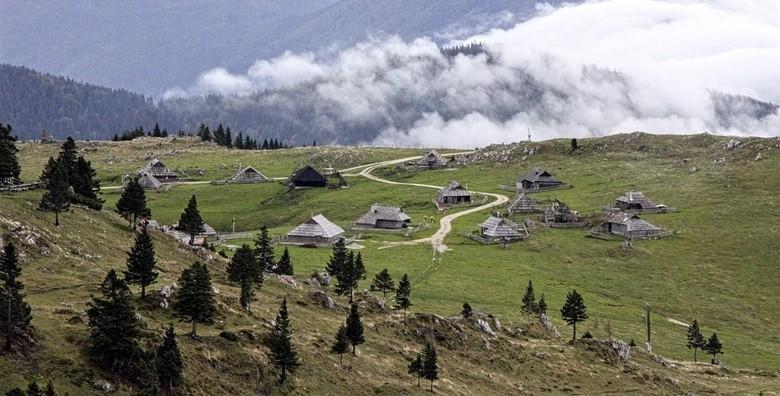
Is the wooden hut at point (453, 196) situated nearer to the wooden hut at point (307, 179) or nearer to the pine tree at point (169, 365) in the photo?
the wooden hut at point (307, 179)

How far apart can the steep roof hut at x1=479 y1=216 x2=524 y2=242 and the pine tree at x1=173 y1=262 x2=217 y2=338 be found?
8686 cm

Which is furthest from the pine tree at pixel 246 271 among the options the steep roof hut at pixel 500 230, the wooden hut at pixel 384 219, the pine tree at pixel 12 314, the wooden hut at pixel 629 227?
the wooden hut at pixel 629 227

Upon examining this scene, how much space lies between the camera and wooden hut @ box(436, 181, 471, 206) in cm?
17312

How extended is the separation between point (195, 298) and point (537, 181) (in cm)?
13966

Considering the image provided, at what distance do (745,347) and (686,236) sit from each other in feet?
142

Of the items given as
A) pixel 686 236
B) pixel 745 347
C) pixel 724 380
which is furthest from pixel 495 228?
pixel 724 380

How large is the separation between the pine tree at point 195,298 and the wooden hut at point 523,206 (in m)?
108

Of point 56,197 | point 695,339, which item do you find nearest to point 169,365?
point 56,197

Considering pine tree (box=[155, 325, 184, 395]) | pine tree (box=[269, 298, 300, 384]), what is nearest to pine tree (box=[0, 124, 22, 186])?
pine tree (box=[269, 298, 300, 384])

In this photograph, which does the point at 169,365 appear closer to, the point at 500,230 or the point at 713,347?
the point at 713,347

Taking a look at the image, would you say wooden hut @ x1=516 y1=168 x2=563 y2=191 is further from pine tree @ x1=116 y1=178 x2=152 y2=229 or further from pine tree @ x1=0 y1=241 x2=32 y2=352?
pine tree @ x1=0 y1=241 x2=32 y2=352

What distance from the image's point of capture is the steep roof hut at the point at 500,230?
139 m

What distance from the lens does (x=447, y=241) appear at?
138m

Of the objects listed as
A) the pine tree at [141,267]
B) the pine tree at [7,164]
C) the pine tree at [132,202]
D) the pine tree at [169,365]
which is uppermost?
the pine tree at [7,164]
